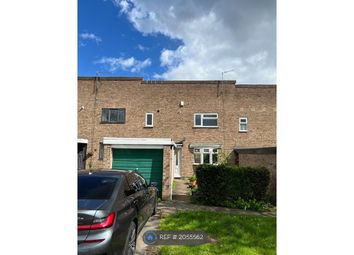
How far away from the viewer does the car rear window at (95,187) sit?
2.36 meters

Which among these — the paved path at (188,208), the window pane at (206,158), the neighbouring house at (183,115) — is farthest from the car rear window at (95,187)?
the window pane at (206,158)

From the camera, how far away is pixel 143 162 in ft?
21.6

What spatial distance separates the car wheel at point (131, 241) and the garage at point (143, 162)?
12.5ft

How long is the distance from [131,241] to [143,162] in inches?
158

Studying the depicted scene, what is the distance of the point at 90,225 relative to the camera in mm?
1996

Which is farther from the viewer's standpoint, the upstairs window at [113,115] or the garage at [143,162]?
the upstairs window at [113,115]

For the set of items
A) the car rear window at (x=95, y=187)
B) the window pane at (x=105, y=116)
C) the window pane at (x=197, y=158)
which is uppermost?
the window pane at (x=105, y=116)

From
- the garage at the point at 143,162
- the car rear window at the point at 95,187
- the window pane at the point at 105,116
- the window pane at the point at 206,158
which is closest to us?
the car rear window at the point at 95,187

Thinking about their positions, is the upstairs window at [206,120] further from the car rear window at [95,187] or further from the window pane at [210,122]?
the car rear window at [95,187]

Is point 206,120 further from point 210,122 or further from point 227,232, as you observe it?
point 227,232

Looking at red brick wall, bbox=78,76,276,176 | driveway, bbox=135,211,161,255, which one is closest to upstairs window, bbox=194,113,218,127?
red brick wall, bbox=78,76,276,176
